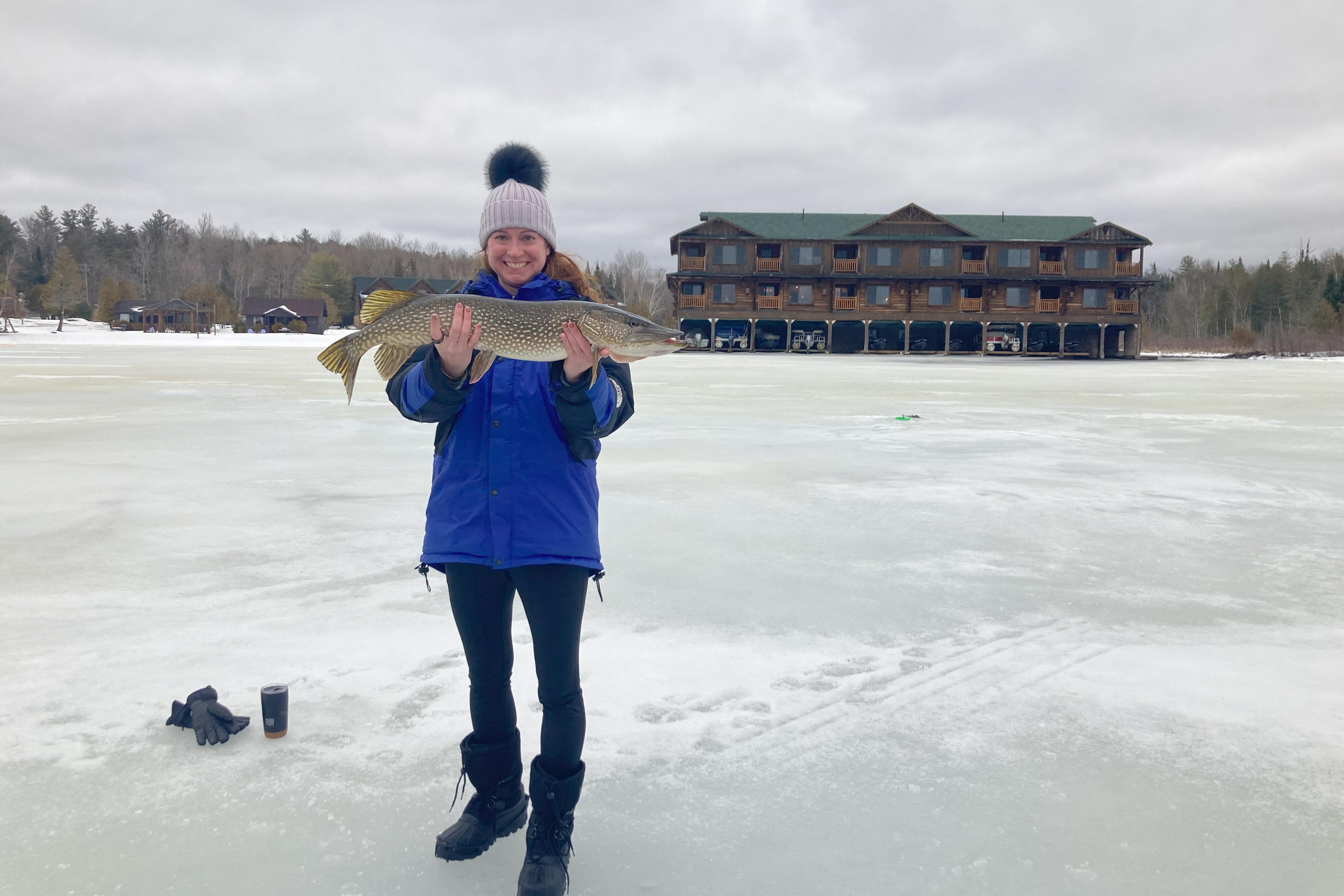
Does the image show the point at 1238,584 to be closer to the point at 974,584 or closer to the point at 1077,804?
the point at 974,584

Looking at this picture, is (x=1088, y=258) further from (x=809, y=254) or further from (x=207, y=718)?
(x=207, y=718)

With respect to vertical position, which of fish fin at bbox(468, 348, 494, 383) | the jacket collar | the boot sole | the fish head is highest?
the jacket collar

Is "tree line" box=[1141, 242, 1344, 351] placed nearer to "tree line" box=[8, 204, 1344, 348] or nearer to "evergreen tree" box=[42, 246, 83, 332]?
"tree line" box=[8, 204, 1344, 348]

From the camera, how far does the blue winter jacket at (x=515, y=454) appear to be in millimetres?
2451

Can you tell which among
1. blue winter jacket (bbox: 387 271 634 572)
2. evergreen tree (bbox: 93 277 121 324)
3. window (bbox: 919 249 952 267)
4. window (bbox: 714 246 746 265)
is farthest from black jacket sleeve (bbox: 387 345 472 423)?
evergreen tree (bbox: 93 277 121 324)

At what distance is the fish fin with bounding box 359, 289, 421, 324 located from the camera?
260 cm

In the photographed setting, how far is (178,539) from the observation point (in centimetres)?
624

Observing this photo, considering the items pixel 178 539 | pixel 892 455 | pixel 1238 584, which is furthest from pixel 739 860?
pixel 892 455

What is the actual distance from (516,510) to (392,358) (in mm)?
621

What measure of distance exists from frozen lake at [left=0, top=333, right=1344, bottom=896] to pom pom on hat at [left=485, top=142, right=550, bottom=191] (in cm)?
201

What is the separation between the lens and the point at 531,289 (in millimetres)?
2639

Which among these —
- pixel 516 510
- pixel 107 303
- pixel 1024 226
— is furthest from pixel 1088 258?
pixel 107 303

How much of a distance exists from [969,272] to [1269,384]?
89.6 ft

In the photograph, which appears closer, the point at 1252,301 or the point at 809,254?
the point at 809,254
